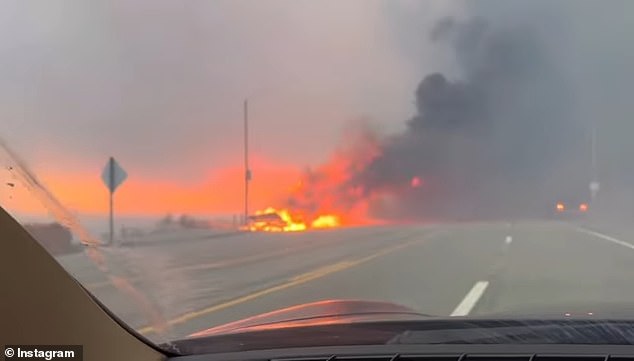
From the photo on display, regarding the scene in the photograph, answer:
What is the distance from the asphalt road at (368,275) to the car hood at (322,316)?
0.39m

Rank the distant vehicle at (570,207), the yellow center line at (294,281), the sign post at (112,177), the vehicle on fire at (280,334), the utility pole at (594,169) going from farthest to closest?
the distant vehicle at (570,207)
the utility pole at (594,169)
the yellow center line at (294,281)
the sign post at (112,177)
the vehicle on fire at (280,334)

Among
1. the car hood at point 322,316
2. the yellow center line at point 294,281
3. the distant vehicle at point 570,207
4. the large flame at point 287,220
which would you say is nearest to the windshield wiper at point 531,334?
the car hood at point 322,316

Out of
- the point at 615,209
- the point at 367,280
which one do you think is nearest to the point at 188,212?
the point at 367,280

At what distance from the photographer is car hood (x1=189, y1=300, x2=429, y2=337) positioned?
11.5ft

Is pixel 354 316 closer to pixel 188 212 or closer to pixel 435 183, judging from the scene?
pixel 188 212

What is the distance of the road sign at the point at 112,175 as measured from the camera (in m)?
4.46

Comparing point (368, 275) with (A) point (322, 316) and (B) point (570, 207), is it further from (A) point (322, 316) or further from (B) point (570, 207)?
(A) point (322, 316)

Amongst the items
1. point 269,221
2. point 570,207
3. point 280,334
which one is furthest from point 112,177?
point 570,207

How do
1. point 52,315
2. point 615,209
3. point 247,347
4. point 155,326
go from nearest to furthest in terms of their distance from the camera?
point 52,315, point 247,347, point 155,326, point 615,209

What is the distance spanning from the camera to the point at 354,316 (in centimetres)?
379

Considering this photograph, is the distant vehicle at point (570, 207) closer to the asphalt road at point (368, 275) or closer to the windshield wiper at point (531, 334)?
the asphalt road at point (368, 275)

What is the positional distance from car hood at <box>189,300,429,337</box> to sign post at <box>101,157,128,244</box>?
1.05 m

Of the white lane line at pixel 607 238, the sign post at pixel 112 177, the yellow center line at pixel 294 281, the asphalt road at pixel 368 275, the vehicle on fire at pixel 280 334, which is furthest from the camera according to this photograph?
the white lane line at pixel 607 238

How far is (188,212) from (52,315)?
173 inches
